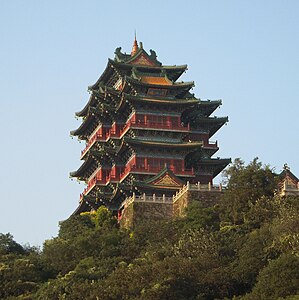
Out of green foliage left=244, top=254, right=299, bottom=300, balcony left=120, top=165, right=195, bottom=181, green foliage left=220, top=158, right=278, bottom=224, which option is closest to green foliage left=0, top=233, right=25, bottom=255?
balcony left=120, top=165, right=195, bottom=181

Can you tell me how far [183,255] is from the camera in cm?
6831

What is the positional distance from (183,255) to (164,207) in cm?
1481

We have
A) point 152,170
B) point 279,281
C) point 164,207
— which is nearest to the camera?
point 279,281

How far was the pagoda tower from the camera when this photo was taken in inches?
3504

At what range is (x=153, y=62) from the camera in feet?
325

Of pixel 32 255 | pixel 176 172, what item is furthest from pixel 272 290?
pixel 176 172

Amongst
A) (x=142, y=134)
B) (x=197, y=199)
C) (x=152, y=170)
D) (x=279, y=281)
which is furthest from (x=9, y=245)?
(x=279, y=281)

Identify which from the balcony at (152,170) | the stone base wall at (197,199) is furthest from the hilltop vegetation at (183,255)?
the balcony at (152,170)

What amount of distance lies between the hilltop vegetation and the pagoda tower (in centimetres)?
583

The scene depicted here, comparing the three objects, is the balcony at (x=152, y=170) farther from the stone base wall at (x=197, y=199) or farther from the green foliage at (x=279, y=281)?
the green foliage at (x=279, y=281)

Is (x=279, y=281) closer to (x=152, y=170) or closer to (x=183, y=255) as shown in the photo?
(x=183, y=255)

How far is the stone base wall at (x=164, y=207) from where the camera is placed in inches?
3194

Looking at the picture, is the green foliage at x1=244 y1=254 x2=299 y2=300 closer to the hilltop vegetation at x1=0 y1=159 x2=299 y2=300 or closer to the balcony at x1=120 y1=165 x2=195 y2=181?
the hilltop vegetation at x1=0 y1=159 x2=299 y2=300

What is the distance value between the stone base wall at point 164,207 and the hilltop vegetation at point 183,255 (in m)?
1.61
